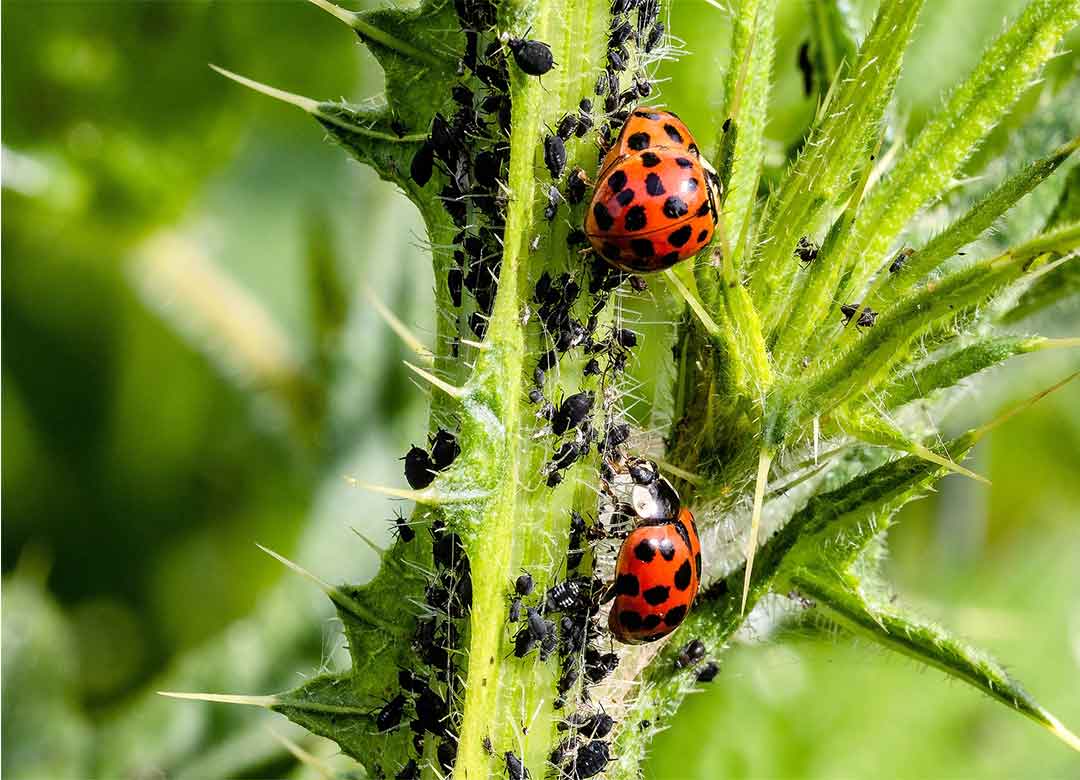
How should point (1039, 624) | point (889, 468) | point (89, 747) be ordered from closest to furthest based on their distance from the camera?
point (889, 468) < point (89, 747) < point (1039, 624)

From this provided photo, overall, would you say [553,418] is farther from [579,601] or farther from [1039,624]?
[1039,624]

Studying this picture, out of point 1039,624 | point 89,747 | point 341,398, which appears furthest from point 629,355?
point 1039,624

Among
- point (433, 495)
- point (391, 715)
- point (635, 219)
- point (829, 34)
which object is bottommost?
point (391, 715)

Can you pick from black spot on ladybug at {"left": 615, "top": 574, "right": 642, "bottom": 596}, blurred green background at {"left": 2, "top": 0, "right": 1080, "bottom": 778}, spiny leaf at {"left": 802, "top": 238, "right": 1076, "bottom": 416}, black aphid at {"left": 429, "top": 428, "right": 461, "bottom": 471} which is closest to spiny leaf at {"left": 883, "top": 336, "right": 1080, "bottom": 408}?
spiny leaf at {"left": 802, "top": 238, "right": 1076, "bottom": 416}

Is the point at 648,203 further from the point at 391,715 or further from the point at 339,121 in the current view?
the point at 391,715

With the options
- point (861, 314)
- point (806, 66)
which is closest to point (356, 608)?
point (861, 314)

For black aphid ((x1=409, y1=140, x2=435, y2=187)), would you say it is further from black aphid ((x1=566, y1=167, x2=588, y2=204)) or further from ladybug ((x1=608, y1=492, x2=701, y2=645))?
ladybug ((x1=608, y1=492, x2=701, y2=645))

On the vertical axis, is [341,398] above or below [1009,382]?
below
